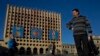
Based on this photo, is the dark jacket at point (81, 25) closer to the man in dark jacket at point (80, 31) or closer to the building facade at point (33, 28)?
the man in dark jacket at point (80, 31)

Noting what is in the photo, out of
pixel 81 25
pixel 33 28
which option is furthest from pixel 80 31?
pixel 33 28

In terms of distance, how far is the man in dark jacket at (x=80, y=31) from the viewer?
264 inches

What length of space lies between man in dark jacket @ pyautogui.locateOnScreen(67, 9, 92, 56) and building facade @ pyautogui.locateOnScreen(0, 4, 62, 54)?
106 m

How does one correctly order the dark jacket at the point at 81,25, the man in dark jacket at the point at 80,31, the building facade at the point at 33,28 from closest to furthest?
the man in dark jacket at the point at 80,31, the dark jacket at the point at 81,25, the building facade at the point at 33,28

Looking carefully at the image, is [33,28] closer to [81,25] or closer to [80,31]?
[81,25]

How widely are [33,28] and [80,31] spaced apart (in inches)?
4701

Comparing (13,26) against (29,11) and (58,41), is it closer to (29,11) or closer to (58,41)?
(29,11)

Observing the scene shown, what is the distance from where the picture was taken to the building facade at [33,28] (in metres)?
117

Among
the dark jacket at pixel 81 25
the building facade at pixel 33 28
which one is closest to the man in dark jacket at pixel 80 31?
the dark jacket at pixel 81 25

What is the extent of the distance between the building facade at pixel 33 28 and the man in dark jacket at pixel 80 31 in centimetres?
10610

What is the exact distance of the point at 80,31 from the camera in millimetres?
6969

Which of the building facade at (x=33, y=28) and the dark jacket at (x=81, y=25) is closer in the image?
the dark jacket at (x=81, y=25)

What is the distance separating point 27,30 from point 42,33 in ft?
34.3

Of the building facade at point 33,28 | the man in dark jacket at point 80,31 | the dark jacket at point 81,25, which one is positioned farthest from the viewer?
the building facade at point 33,28
